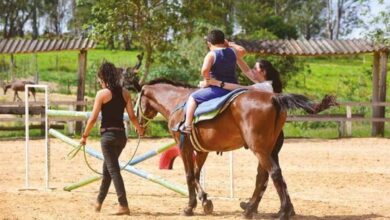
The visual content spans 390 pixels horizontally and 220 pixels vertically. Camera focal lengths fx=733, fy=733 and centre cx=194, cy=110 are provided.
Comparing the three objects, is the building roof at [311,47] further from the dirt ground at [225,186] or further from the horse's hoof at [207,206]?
the horse's hoof at [207,206]

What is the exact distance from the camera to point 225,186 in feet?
39.3

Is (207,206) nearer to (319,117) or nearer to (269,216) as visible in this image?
(269,216)

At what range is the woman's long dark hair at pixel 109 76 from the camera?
28.3 feet

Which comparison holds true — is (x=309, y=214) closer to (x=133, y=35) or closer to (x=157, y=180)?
(x=157, y=180)

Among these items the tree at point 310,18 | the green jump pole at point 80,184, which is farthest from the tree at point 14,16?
the green jump pole at point 80,184

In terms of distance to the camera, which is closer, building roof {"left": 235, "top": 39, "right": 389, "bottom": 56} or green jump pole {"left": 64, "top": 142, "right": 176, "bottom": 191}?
green jump pole {"left": 64, "top": 142, "right": 176, "bottom": 191}

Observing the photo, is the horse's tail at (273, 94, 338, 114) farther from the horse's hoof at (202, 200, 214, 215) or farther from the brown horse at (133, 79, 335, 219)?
the horse's hoof at (202, 200, 214, 215)

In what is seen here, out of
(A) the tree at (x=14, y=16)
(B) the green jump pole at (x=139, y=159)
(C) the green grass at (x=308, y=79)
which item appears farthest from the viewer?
(A) the tree at (x=14, y=16)

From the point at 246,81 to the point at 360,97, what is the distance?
11.2 metres

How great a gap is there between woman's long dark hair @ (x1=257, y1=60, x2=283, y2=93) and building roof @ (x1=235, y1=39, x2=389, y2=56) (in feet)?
42.2

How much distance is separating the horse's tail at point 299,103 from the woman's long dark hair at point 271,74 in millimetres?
841

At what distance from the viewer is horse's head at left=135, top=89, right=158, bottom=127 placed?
958 cm

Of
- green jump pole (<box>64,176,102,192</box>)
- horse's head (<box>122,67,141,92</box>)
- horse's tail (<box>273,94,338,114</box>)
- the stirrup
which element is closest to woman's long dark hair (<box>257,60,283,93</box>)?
horse's tail (<box>273,94,338,114</box>)

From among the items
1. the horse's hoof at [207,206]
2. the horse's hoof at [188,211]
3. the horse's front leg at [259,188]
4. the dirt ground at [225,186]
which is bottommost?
the dirt ground at [225,186]
